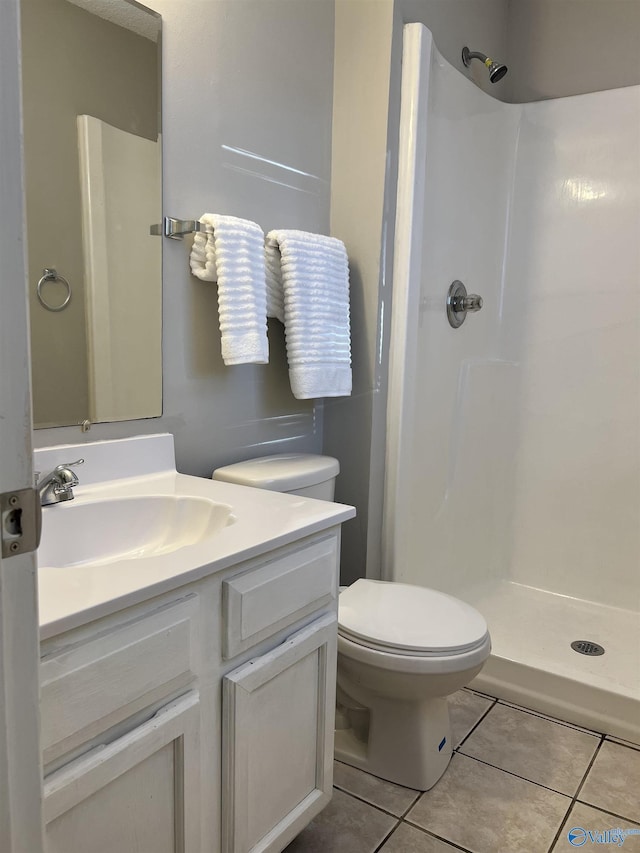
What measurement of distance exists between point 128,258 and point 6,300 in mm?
992

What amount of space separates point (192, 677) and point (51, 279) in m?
0.83

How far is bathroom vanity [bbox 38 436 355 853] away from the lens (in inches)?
32.4

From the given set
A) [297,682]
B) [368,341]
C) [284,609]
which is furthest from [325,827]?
[368,341]

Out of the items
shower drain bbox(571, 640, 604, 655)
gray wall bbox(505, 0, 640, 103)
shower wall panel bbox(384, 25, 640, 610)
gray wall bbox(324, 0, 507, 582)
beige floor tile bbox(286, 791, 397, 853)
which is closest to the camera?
beige floor tile bbox(286, 791, 397, 853)

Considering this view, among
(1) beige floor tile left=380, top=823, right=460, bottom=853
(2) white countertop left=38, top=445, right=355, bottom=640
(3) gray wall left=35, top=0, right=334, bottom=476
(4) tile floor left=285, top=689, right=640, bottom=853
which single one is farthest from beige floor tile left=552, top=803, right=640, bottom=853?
(3) gray wall left=35, top=0, right=334, bottom=476

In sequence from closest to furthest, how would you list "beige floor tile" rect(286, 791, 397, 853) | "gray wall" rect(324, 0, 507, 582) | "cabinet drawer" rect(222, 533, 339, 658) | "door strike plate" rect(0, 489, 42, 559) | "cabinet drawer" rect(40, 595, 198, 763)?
1. "door strike plate" rect(0, 489, 42, 559)
2. "cabinet drawer" rect(40, 595, 198, 763)
3. "cabinet drawer" rect(222, 533, 339, 658)
4. "beige floor tile" rect(286, 791, 397, 853)
5. "gray wall" rect(324, 0, 507, 582)

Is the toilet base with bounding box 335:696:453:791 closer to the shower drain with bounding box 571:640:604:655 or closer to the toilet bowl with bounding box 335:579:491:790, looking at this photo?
the toilet bowl with bounding box 335:579:491:790

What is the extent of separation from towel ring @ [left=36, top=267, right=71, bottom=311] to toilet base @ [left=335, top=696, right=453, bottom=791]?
118 centimetres

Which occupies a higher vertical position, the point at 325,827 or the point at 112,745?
the point at 112,745

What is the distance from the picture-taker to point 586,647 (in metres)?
2.14

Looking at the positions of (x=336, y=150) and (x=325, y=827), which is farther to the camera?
(x=336, y=150)

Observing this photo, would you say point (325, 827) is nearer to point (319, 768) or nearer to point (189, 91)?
point (319, 768)

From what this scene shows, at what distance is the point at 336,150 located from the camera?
6.53 ft

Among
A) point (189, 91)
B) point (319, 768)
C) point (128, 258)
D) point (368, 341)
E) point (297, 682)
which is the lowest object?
point (319, 768)
